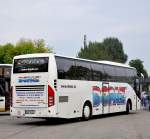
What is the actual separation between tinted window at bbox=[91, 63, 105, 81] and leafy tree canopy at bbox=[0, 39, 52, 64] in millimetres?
44028

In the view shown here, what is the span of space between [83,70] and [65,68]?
2.23 m

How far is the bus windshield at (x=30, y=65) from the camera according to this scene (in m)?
21.8

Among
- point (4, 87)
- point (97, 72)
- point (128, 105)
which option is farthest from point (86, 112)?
point (128, 105)

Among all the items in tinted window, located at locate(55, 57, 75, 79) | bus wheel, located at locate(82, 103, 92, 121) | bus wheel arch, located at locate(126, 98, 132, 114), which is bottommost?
bus wheel, located at locate(82, 103, 92, 121)

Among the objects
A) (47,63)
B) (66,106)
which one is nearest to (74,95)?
(66,106)

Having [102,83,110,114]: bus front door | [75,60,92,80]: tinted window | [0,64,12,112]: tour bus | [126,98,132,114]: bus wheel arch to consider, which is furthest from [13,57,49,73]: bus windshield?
[126,98,132,114]: bus wheel arch

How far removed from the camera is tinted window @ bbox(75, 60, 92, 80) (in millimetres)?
24000

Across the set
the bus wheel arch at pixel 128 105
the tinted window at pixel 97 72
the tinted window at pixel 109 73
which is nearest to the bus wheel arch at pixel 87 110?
the tinted window at pixel 97 72

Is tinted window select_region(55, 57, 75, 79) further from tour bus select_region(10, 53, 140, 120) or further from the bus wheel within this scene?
the bus wheel

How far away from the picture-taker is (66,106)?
73.7 ft

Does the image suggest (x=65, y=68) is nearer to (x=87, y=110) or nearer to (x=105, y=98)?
(x=87, y=110)

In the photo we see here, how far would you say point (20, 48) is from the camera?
240 ft

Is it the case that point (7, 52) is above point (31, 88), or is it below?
above

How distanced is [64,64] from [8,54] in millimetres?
50836
